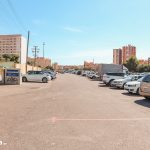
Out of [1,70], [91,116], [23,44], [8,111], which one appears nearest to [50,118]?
[91,116]

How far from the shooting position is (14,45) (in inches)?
4818

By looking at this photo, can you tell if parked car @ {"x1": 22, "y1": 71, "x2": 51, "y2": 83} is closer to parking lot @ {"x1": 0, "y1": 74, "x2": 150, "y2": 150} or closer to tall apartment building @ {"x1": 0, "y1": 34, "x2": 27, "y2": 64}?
parking lot @ {"x1": 0, "y1": 74, "x2": 150, "y2": 150}

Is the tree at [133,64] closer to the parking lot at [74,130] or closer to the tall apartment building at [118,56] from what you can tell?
the tall apartment building at [118,56]

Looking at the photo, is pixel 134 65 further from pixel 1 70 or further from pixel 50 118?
pixel 50 118

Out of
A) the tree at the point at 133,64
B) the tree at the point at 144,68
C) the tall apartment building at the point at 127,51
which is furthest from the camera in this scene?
the tall apartment building at the point at 127,51

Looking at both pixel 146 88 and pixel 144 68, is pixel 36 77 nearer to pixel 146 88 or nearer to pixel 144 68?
pixel 146 88

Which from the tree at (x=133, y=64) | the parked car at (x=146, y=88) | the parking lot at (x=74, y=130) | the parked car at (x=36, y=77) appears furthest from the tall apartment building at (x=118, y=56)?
the parking lot at (x=74, y=130)

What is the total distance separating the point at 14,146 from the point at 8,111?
6.37 metres

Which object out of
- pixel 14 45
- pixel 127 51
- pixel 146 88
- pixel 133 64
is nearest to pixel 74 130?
pixel 146 88

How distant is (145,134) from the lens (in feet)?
29.0

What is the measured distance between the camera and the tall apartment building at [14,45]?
4587 inches

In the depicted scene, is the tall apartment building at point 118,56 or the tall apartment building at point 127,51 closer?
the tall apartment building at point 127,51

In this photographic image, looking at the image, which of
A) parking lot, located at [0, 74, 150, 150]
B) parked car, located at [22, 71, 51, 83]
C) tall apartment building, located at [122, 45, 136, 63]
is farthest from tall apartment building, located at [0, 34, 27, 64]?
parking lot, located at [0, 74, 150, 150]

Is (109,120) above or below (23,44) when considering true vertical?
below
